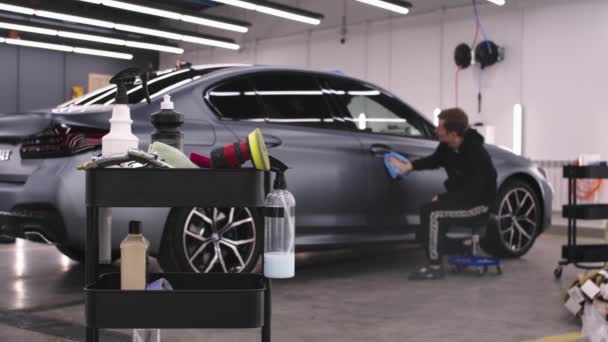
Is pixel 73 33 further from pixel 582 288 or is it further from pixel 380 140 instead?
pixel 582 288

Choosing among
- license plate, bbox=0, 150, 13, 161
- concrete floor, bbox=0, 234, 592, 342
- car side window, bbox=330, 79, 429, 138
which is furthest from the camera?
car side window, bbox=330, 79, 429, 138

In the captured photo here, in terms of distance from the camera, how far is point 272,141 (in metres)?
4.55

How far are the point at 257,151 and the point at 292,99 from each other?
2851mm

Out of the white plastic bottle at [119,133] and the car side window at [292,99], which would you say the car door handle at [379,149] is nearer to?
the car side window at [292,99]

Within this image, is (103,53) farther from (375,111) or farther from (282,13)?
(375,111)

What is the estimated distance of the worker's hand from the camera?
17.0 feet

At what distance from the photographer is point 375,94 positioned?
5.52 meters

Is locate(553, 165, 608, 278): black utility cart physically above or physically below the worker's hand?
below

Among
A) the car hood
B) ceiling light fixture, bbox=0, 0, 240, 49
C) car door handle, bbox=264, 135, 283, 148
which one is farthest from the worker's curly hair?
ceiling light fixture, bbox=0, 0, 240, 49

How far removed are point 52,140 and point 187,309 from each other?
2104 mm

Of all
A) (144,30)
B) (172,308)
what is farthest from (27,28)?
(172,308)

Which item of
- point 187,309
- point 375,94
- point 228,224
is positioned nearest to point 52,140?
point 228,224

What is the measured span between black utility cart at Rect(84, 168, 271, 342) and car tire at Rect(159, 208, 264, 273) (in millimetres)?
1970

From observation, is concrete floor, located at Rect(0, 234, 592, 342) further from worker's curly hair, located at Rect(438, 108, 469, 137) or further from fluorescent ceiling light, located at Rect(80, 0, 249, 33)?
fluorescent ceiling light, located at Rect(80, 0, 249, 33)
